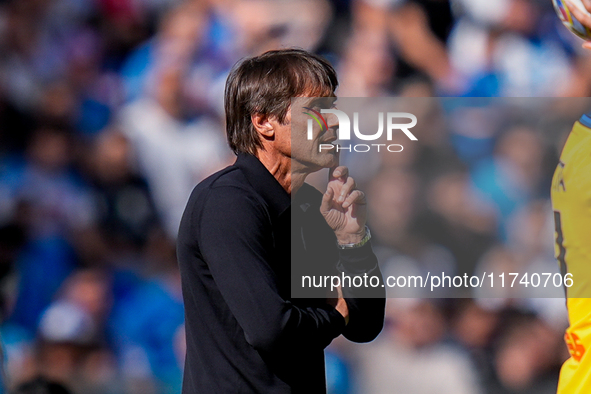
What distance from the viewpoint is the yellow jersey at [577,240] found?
1.61m

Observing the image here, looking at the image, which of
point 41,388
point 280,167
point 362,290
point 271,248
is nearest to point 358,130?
point 280,167

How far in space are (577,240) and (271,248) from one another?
80 cm

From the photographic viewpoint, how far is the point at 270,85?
156 centimetres

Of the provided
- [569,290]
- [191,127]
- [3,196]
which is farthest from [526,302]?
[3,196]

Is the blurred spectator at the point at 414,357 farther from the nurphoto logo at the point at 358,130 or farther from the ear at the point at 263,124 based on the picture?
the ear at the point at 263,124

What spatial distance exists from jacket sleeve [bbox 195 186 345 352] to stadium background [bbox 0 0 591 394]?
1.63 metres

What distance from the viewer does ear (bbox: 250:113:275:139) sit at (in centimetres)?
159

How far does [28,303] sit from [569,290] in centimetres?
255

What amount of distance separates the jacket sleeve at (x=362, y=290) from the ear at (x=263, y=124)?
13.8 inches

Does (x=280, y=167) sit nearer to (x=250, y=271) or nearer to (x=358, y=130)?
(x=250, y=271)

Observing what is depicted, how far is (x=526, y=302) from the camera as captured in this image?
120 inches

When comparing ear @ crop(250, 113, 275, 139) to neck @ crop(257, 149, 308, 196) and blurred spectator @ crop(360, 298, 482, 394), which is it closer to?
neck @ crop(257, 149, 308, 196)

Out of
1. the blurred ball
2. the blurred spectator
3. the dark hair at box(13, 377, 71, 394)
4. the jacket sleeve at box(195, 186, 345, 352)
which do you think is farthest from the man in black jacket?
the blurred spectator

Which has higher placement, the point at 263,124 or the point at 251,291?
the point at 263,124
